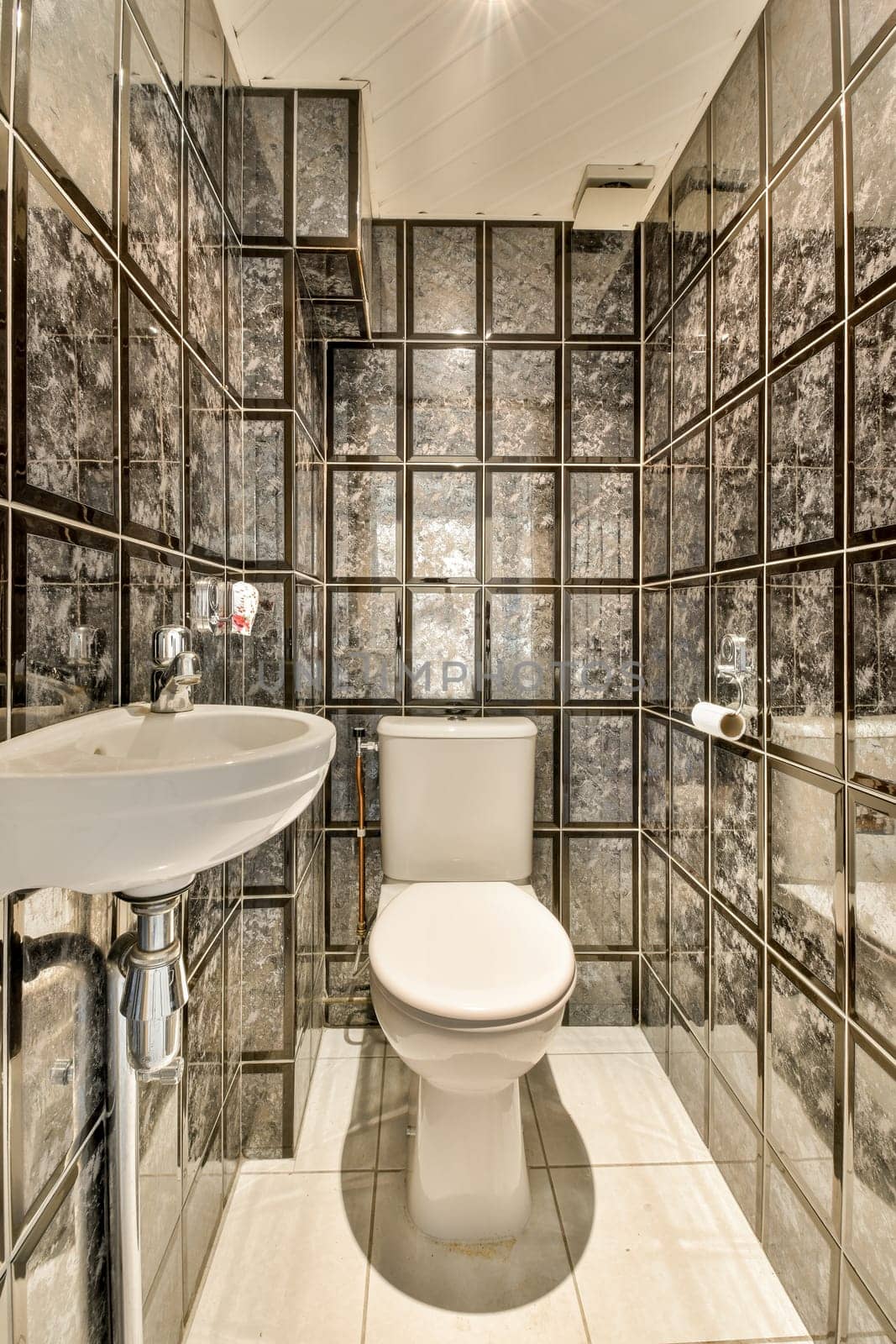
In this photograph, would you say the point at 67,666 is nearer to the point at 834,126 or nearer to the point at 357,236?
the point at 357,236

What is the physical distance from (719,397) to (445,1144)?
1582 mm

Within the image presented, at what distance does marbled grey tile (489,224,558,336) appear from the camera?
6.00 feet

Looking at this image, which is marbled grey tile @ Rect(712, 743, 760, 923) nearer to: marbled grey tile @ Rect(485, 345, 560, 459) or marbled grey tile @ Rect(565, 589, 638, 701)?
marbled grey tile @ Rect(565, 589, 638, 701)

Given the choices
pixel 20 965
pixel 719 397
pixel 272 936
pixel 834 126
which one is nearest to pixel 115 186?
pixel 20 965

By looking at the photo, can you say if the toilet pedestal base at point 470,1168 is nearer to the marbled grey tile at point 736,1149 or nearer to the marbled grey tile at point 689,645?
the marbled grey tile at point 736,1149

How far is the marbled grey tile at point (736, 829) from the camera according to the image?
4.12ft

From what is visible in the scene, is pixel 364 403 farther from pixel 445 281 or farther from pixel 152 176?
pixel 152 176

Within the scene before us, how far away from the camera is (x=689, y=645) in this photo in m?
1.57

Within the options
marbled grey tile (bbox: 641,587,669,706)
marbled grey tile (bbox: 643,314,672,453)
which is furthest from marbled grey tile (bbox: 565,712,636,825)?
marbled grey tile (bbox: 643,314,672,453)

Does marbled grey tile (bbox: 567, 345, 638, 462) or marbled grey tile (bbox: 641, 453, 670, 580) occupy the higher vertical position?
marbled grey tile (bbox: 567, 345, 638, 462)

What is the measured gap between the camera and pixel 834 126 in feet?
3.26

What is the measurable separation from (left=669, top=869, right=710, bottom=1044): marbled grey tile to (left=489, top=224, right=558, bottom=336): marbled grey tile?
1.53 metres

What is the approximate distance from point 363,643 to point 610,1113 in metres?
1.31

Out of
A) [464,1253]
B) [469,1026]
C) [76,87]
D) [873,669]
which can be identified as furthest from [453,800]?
[76,87]
